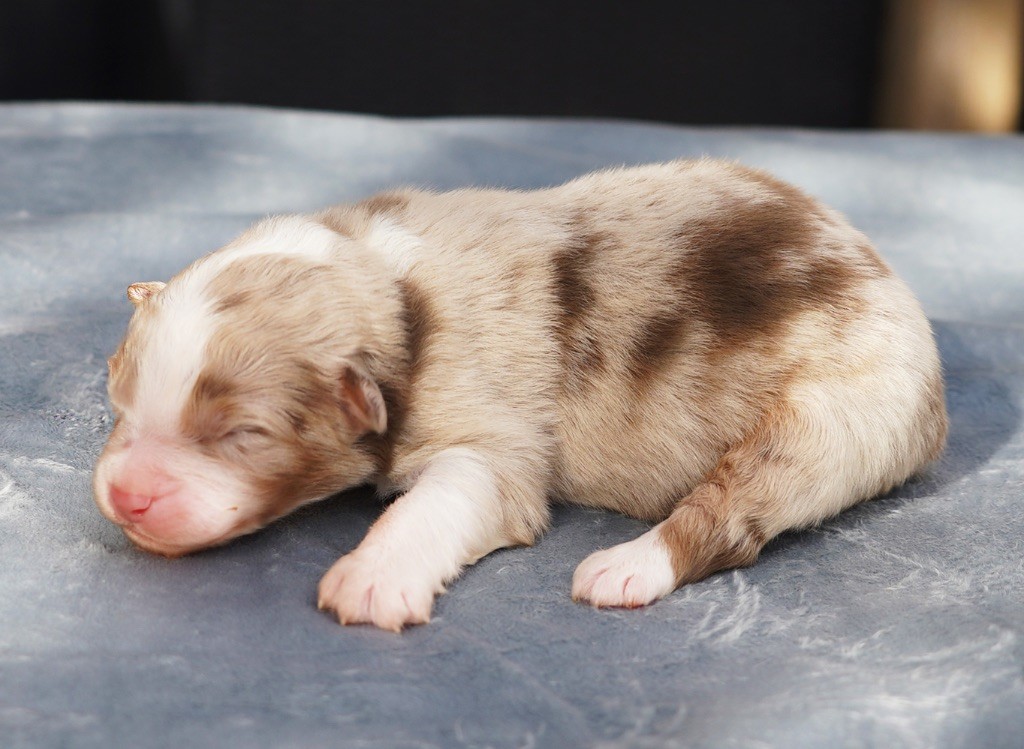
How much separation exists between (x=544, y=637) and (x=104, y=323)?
1.87 m

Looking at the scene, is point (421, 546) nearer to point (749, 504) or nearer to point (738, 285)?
point (749, 504)

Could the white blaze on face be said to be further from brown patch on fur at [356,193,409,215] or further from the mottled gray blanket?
brown patch on fur at [356,193,409,215]

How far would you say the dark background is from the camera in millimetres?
7594

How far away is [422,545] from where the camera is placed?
2.32m

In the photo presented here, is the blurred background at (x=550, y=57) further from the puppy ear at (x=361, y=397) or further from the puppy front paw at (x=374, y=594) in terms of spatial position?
→ the puppy front paw at (x=374, y=594)

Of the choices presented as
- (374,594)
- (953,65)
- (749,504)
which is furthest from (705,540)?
(953,65)

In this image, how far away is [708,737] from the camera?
5.93ft

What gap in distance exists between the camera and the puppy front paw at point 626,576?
7.58 ft

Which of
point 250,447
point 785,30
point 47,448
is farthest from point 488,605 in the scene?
point 785,30

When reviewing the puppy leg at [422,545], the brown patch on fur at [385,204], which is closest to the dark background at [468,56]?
the brown patch on fur at [385,204]

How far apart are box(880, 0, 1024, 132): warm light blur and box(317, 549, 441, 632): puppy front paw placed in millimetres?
7004

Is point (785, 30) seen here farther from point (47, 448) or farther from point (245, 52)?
point (47, 448)

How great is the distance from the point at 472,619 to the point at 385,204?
1.09 metres

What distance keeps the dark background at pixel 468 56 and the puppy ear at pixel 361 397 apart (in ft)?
18.5
